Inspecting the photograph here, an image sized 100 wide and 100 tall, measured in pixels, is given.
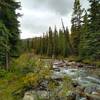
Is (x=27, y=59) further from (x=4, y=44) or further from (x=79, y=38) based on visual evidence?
(x=79, y=38)

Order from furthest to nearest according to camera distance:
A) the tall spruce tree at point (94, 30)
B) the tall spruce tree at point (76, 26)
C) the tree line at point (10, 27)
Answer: the tall spruce tree at point (76, 26) → the tall spruce tree at point (94, 30) → the tree line at point (10, 27)

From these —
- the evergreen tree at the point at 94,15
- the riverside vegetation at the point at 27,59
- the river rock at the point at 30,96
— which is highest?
the evergreen tree at the point at 94,15

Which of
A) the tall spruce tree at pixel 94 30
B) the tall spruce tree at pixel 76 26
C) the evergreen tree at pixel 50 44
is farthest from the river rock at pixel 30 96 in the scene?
the evergreen tree at pixel 50 44

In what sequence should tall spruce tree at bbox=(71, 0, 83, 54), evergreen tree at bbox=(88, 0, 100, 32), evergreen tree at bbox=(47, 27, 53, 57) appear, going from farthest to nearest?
evergreen tree at bbox=(47, 27, 53, 57) < tall spruce tree at bbox=(71, 0, 83, 54) < evergreen tree at bbox=(88, 0, 100, 32)

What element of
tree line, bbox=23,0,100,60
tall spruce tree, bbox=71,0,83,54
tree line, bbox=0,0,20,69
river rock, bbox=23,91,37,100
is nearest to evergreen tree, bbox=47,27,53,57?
tree line, bbox=23,0,100,60

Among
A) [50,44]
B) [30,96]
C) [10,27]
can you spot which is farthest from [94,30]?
[50,44]

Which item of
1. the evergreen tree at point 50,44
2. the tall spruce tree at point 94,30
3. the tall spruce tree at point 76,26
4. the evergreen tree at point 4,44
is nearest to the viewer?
the evergreen tree at point 4,44

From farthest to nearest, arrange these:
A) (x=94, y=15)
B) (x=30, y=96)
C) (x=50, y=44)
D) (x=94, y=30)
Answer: (x=50, y=44) < (x=94, y=15) < (x=94, y=30) < (x=30, y=96)

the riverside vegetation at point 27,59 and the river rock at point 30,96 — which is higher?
the riverside vegetation at point 27,59

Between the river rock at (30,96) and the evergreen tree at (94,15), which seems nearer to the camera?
the river rock at (30,96)

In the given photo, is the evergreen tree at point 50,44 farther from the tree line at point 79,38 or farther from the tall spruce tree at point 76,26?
the tall spruce tree at point 76,26

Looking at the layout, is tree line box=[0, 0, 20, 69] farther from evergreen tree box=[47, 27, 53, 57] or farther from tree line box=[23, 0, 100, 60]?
evergreen tree box=[47, 27, 53, 57]

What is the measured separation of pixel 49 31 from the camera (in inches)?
3413

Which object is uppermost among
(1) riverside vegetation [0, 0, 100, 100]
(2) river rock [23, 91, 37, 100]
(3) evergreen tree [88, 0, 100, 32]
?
(3) evergreen tree [88, 0, 100, 32]
